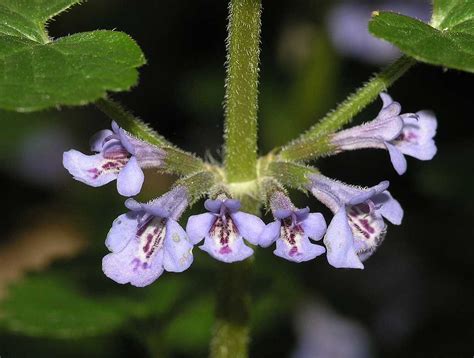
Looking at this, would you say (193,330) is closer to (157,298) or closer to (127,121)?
(157,298)

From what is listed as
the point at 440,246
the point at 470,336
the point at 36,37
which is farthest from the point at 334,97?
the point at 36,37

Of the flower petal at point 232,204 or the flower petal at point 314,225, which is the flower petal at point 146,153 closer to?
the flower petal at point 232,204

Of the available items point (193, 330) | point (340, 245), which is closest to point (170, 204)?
point (340, 245)

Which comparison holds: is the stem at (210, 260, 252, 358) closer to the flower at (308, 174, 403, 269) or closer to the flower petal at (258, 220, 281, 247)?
the flower at (308, 174, 403, 269)

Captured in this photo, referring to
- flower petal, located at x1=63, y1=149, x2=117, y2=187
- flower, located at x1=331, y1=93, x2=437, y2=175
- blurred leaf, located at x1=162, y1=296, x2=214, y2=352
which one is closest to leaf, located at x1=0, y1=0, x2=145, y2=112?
flower petal, located at x1=63, y1=149, x2=117, y2=187

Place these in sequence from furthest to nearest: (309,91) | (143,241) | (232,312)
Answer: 1. (309,91)
2. (232,312)
3. (143,241)

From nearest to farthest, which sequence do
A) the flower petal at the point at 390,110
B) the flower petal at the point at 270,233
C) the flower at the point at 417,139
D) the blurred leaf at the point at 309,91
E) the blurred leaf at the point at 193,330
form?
the flower petal at the point at 270,233 < the flower petal at the point at 390,110 < the flower at the point at 417,139 < the blurred leaf at the point at 193,330 < the blurred leaf at the point at 309,91

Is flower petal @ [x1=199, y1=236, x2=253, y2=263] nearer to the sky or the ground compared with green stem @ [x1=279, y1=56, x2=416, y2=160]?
nearer to the ground

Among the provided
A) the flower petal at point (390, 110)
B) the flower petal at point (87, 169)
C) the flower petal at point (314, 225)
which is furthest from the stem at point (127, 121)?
the flower petal at point (390, 110)
